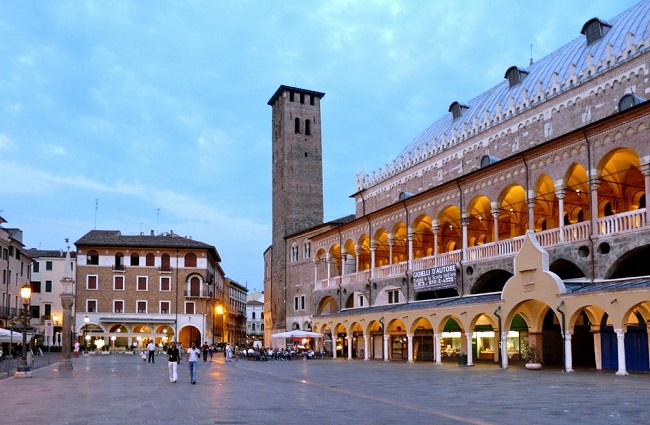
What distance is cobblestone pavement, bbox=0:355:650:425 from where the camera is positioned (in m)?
13.6

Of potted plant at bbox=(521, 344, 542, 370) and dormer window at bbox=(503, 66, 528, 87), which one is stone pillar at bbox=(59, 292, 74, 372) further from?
dormer window at bbox=(503, 66, 528, 87)

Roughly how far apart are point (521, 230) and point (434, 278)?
5.37 m

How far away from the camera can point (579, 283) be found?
28562 mm

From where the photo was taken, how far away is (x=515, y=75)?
4506 centimetres

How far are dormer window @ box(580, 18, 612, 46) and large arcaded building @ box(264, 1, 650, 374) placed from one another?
7 centimetres

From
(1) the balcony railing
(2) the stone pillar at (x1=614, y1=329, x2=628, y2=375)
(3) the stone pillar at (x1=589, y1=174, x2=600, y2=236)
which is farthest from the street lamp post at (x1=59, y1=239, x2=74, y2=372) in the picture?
(2) the stone pillar at (x1=614, y1=329, x2=628, y2=375)

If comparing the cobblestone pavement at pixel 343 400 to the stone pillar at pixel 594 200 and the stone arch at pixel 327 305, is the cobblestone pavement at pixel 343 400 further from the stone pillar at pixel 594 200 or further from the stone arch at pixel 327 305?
the stone arch at pixel 327 305

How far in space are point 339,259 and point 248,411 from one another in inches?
1597

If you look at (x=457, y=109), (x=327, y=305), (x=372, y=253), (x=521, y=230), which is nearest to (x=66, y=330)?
(x=372, y=253)

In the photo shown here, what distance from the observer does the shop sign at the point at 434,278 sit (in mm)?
37469

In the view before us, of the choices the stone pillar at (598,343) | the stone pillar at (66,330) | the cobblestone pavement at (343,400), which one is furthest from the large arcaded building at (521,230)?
the stone pillar at (66,330)

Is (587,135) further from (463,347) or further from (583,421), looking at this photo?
(583,421)

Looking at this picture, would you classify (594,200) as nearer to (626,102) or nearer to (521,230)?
(626,102)

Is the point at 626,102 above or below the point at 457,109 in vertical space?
below
